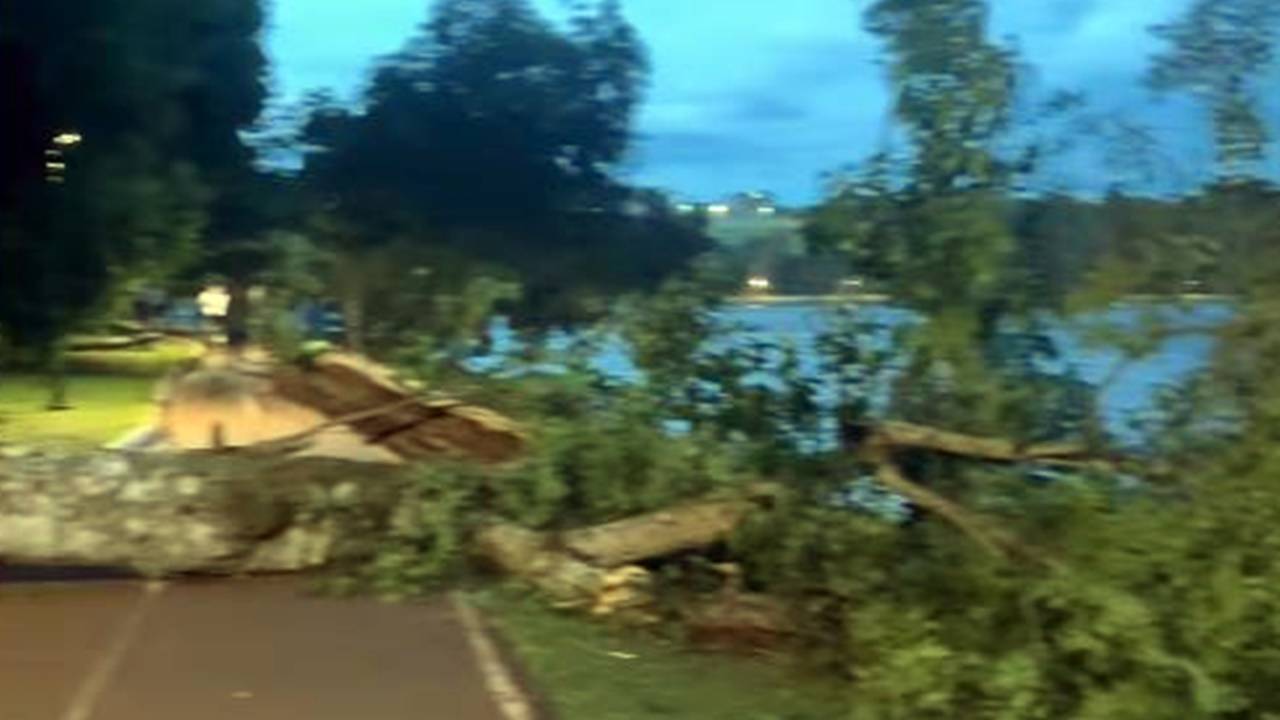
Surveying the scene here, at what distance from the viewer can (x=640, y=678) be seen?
28.1 feet

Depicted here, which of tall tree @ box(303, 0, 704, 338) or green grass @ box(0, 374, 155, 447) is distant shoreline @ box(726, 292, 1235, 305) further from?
green grass @ box(0, 374, 155, 447)

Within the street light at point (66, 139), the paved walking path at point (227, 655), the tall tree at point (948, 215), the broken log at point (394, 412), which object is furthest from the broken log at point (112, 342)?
the tall tree at point (948, 215)

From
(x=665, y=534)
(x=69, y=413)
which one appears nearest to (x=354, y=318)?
(x=69, y=413)

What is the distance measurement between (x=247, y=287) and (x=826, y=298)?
3.80 meters

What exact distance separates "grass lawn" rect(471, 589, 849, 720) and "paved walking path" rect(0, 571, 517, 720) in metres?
0.27

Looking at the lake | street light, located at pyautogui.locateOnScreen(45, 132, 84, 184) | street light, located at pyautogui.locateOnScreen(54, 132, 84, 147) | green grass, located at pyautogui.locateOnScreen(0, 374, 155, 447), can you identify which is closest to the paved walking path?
green grass, located at pyautogui.locateOnScreen(0, 374, 155, 447)

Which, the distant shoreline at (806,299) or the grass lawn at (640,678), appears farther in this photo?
the distant shoreline at (806,299)

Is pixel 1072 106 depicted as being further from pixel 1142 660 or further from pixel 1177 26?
pixel 1142 660

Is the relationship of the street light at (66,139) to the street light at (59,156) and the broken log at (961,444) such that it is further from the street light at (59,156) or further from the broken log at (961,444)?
the broken log at (961,444)

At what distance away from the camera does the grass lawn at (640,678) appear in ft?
26.0

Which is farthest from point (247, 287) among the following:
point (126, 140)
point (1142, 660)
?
point (1142, 660)

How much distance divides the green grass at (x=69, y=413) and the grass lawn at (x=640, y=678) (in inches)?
118

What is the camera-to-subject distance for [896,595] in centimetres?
A: 833

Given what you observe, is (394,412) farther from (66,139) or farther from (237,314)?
(66,139)
